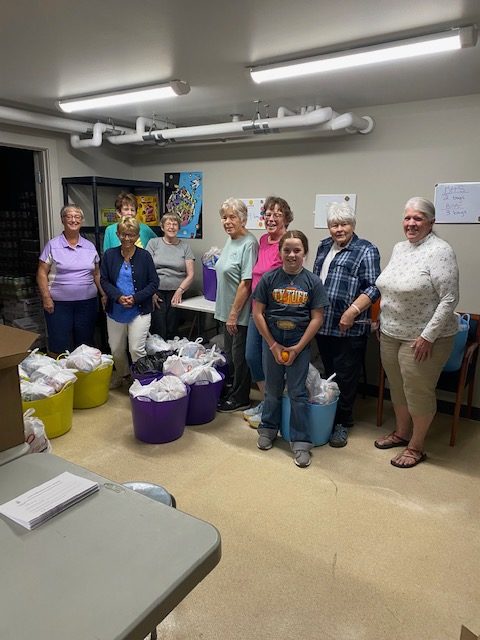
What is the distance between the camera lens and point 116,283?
142 inches

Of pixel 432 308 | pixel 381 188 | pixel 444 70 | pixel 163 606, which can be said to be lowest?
pixel 163 606

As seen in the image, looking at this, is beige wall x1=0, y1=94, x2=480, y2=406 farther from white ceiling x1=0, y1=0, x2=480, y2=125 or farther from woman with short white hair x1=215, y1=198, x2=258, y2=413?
woman with short white hair x1=215, y1=198, x2=258, y2=413

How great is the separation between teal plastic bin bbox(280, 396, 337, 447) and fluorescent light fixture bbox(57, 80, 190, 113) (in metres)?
2.11

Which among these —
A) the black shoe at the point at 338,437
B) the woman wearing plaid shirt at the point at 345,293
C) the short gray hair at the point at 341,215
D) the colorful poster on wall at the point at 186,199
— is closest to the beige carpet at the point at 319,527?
the black shoe at the point at 338,437

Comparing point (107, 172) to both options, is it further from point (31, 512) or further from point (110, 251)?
point (31, 512)

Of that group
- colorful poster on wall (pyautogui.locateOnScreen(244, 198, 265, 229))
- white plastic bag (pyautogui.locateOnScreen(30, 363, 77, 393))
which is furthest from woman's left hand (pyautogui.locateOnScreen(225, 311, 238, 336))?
colorful poster on wall (pyautogui.locateOnScreen(244, 198, 265, 229))

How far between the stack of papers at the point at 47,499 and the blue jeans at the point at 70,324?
9.33 feet

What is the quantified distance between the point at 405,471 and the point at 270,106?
282 centimetres

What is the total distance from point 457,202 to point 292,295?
1543mm

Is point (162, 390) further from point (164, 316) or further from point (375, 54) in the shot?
point (375, 54)

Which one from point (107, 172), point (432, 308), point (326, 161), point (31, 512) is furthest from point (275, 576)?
point (107, 172)

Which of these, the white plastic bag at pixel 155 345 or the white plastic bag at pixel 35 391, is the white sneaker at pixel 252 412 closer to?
the white plastic bag at pixel 155 345

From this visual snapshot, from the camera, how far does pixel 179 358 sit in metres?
3.36

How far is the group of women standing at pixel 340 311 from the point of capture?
2.56 m
